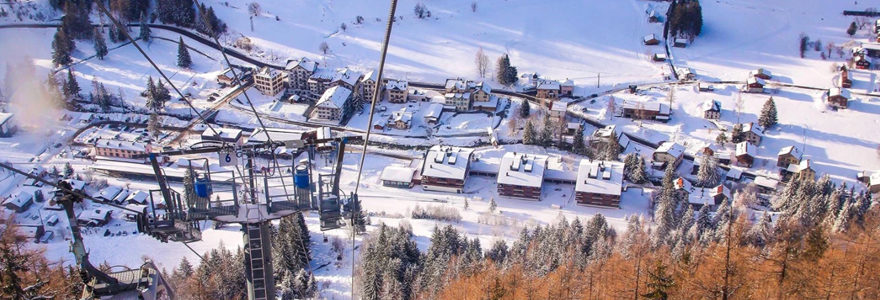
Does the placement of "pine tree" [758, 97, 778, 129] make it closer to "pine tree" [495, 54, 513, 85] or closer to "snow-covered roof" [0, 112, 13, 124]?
"pine tree" [495, 54, 513, 85]

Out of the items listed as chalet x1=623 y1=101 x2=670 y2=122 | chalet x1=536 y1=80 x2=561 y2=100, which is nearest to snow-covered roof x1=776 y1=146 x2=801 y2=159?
chalet x1=623 y1=101 x2=670 y2=122

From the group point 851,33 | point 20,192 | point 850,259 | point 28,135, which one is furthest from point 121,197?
point 851,33

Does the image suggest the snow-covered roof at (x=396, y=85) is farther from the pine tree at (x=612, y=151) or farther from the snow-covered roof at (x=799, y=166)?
the snow-covered roof at (x=799, y=166)

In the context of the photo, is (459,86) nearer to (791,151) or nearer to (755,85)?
(755,85)

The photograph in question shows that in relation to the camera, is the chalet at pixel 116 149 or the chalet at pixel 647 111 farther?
the chalet at pixel 647 111

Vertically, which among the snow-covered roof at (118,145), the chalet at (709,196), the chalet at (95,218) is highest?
the snow-covered roof at (118,145)

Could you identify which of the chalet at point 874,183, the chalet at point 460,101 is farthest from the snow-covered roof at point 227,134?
the chalet at point 874,183
